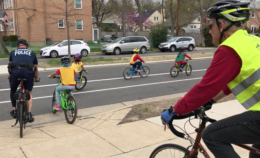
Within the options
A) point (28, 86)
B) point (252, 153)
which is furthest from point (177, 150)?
point (28, 86)

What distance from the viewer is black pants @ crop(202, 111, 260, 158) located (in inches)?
80.5

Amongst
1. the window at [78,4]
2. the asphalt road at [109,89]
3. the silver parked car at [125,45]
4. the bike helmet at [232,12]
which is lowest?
the asphalt road at [109,89]

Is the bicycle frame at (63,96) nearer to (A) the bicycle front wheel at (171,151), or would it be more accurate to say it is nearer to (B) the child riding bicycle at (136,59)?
(A) the bicycle front wheel at (171,151)

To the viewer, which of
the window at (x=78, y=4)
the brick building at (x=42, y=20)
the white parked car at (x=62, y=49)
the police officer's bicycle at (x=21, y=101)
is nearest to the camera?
the police officer's bicycle at (x=21, y=101)

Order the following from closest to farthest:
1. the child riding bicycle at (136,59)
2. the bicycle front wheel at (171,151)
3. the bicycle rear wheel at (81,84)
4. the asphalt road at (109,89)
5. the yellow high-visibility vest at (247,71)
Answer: the yellow high-visibility vest at (247,71) → the bicycle front wheel at (171,151) → the asphalt road at (109,89) → the bicycle rear wheel at (81,84) → the child riding bicycle at (136,59)

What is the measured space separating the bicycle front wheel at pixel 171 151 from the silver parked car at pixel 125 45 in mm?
22603

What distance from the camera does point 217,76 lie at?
2010mm

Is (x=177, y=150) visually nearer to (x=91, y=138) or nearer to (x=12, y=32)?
(x=91, y=138)

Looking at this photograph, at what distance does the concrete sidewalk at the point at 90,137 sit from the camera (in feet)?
13.8

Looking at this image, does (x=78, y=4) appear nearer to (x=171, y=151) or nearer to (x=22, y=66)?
(x=22, y=66)

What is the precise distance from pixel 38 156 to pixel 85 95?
497cm

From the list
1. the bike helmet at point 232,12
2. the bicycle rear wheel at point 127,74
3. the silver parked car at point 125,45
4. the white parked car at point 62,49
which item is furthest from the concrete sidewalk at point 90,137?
the silver parked car at point 125,45

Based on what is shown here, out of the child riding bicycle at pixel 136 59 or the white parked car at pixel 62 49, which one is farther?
the white parked car at pixel 62 49

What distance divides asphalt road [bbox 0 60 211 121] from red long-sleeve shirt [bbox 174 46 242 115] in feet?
18.7
